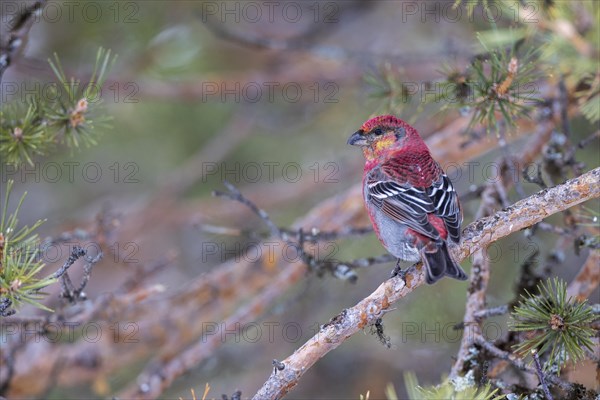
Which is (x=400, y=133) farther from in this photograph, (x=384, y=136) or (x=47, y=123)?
(x=47, y=123)

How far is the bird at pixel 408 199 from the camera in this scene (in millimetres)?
3662

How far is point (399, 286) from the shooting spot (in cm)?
303

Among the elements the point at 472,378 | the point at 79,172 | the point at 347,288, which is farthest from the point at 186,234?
the point at 472,378

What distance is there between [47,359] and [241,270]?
1514 mm

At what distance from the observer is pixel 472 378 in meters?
3.03

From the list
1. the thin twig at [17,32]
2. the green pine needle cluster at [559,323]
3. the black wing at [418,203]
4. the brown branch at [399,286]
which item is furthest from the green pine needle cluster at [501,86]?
the thin twig at [17,32]

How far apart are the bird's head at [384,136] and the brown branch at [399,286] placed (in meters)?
1.59

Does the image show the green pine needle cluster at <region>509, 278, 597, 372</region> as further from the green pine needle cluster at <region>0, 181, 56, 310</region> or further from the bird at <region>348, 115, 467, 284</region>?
the green pine needle cluster at <region>0, 181, 56, 310</region>

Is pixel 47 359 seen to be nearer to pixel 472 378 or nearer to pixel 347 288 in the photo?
pixel 347 288

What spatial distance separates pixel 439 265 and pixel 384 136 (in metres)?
1.63

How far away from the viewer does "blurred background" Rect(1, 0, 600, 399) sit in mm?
5023

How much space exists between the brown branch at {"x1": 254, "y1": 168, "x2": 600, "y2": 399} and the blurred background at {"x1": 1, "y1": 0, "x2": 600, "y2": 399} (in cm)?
112

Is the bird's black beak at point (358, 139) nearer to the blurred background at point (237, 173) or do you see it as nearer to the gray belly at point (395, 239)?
the blurred background at point (237, 173)

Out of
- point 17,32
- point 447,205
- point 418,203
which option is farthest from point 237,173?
point 17,32
